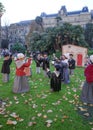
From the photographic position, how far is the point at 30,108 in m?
9.01

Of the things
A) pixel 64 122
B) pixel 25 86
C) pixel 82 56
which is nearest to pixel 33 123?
pixel 64 122

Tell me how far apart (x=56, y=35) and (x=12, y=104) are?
35145 mm

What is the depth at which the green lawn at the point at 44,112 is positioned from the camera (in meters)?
7.38

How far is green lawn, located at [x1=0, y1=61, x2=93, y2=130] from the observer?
738 cm

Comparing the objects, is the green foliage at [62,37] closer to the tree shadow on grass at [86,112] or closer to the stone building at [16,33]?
the stone building at [16,33]

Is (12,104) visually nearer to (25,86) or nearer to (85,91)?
(25,86)

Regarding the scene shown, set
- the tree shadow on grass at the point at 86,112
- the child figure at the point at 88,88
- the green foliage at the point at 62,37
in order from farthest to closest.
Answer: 1. the green foliage at the point at 62,37
2. the child figure at the point at 88,88
3. the tree shadow on grass at the point at 86,112

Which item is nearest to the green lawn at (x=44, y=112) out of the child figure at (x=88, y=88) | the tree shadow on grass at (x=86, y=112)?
the tree shadow on grass at (x=86, y=112)

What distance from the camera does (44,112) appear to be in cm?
858

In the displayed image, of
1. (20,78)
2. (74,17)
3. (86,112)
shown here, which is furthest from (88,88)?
(74,17)

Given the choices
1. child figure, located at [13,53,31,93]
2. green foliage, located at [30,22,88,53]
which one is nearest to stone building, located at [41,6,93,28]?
green foliage, located at [30,22,88,53]

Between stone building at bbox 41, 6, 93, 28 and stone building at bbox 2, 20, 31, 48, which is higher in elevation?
stone building at bbox 41, 6, 93, 28

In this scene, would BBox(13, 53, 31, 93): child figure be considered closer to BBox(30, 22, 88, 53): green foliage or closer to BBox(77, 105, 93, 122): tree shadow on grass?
BBox(77, 105, 93, 122): tree shadow on grass

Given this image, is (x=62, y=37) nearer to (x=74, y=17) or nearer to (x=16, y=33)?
(x=16, y=33)
